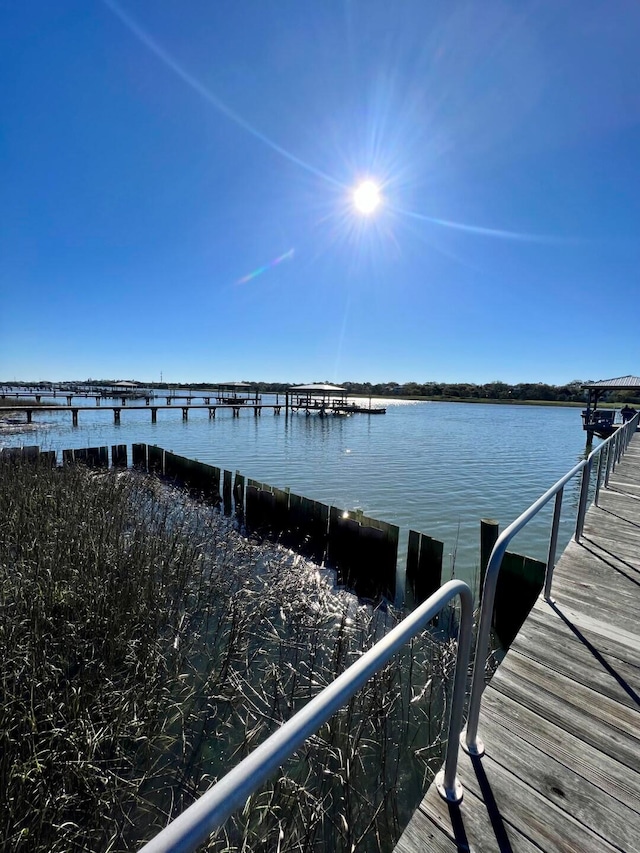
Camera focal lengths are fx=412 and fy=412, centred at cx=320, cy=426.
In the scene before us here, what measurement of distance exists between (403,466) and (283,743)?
15.3 metres

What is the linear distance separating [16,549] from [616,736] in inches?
238

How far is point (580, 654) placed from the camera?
2721 millimetres

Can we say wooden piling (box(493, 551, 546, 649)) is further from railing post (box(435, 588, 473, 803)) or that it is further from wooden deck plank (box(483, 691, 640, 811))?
railing post (box(435, 588, 473, 803))

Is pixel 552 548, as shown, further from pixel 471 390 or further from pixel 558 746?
pixel 471 390

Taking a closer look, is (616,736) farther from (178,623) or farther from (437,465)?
(437,465)

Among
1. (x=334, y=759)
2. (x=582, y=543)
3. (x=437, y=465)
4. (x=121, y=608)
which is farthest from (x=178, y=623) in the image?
(x=437, y=465)

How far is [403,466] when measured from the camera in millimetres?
15805

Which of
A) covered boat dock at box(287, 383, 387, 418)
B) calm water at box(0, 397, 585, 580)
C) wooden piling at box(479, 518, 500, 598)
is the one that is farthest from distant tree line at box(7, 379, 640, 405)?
wooden piling at box(479, 518, 500, 598)

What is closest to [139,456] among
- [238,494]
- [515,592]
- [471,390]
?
[238,494]

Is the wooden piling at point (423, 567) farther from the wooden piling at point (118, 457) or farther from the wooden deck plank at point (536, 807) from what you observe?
the wooden piling at point (118, 457)

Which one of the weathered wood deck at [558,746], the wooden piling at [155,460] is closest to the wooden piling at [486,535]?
the weathered wood deck at [558,746]

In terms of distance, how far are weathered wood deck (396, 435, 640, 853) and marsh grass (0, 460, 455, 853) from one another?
3.99ft

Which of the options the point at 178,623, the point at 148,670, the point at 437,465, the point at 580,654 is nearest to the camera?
the point at 580,654

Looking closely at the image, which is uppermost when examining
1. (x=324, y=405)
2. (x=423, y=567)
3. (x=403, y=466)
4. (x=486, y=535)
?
(x=486, y=535)
